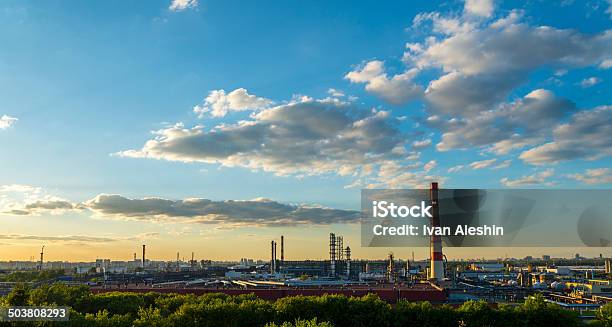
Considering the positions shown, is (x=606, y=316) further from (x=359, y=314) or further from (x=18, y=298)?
(x=18, y=298)

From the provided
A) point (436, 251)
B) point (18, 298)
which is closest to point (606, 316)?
point (18, 298)

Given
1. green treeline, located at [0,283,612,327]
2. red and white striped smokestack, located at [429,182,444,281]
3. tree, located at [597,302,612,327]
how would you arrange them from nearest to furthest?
tree, located at [597,302,612,327], green treeline, located at [0,283,612,327], red and white striped smokestack, located at [429,182,444,281]

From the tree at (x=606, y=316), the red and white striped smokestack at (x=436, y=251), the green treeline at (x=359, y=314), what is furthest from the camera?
the red and white striped smokestack at (x=436, y=251)

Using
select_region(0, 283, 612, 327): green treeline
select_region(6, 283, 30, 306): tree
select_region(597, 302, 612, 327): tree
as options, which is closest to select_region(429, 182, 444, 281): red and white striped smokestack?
select_region(0, 283, 612, 327): green treeline

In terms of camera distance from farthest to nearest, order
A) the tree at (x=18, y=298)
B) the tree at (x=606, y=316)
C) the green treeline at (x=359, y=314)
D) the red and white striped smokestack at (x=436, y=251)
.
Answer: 1. the red and white striped smokestack at (x=436, y=251)
2. the green treeline at (x=359, y=314)
3. the tree at (x=606, y=316)
4. the tree at (x=18, y=298)

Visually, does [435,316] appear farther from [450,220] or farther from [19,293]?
[450,220]

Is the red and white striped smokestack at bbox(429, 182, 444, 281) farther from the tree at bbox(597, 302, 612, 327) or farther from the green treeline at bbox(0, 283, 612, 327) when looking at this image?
the tree at bbox(597, 302, 612, 327)

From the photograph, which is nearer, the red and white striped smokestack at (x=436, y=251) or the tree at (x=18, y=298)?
the tree at (x=18, y=298)

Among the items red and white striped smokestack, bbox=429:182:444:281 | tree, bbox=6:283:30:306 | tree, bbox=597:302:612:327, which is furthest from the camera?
red and white striped smokestack, bbox=429:182:444:281

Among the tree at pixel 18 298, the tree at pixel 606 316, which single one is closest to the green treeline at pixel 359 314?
the tree at pixel 606 316

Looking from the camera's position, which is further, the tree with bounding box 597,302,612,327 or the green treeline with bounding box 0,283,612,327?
the green treeline with bounding box 0,283,612,327

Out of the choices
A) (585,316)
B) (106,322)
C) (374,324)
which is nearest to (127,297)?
(106,322)

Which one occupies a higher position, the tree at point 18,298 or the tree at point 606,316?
the tree at point 18,298

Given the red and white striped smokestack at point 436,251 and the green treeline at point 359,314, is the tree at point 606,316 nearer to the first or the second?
the green treeline at point 359,314
